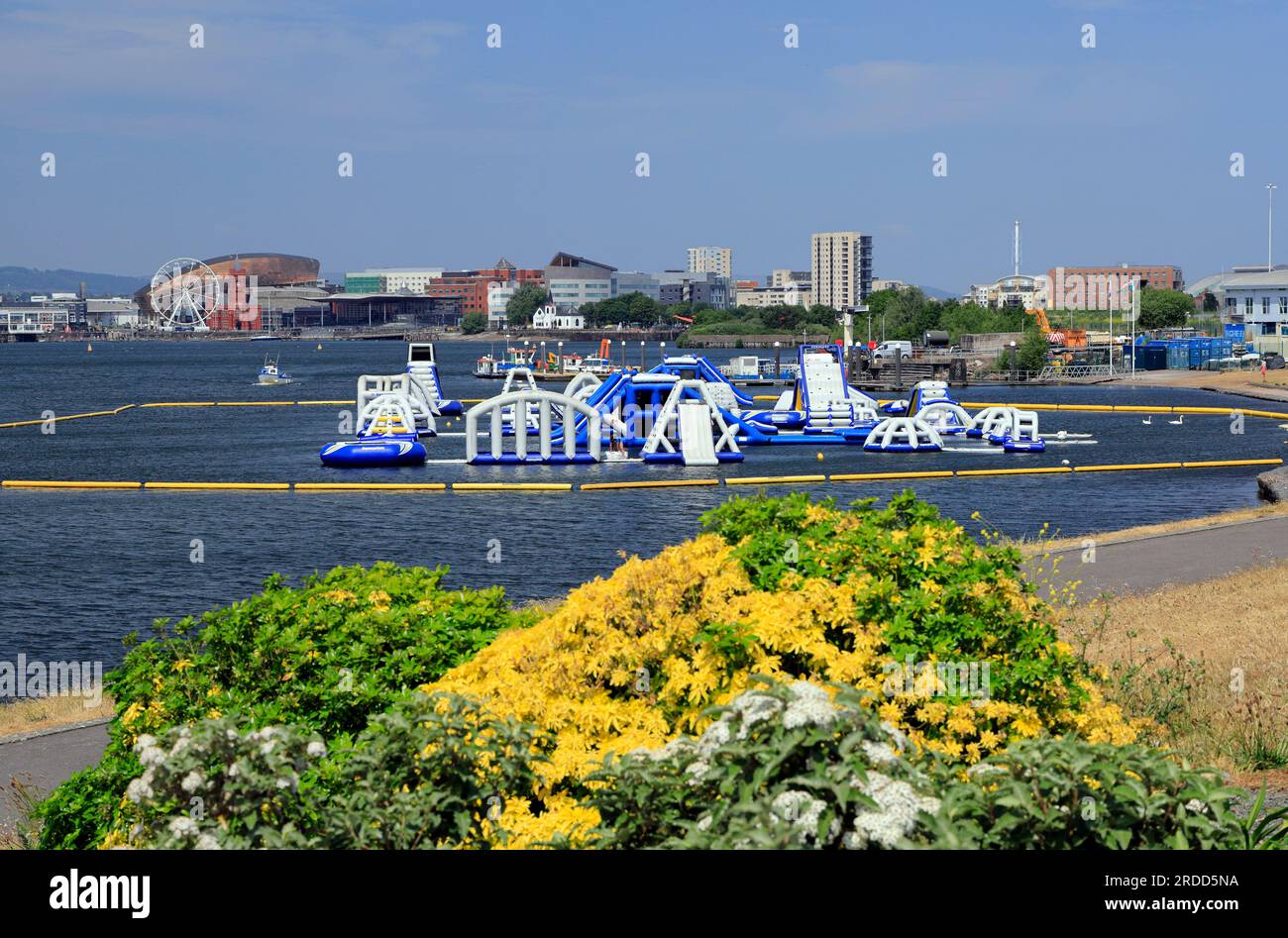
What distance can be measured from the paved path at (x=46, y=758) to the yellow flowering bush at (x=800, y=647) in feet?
21.1

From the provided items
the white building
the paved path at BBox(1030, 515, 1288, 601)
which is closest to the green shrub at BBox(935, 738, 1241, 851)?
the paved path at BBox(1030, 515, 1288, 601)

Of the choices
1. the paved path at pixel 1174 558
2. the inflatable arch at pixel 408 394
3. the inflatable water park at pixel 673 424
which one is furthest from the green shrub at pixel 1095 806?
the inflatable arch at pixel 408 394

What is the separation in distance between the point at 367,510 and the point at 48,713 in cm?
3147

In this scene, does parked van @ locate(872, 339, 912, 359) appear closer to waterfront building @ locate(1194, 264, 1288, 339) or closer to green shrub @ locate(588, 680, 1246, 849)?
waterfront building @ locate(1194, 264, 1288, 339)

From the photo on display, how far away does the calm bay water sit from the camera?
3659 centimetres

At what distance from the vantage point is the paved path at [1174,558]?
2427cm

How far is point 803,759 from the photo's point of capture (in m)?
6.48

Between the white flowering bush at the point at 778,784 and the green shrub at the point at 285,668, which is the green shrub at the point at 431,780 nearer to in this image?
the white flowering bush at the point at 778,784

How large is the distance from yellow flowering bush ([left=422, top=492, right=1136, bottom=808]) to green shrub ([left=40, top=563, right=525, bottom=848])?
108 cm

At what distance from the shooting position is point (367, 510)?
167 feet

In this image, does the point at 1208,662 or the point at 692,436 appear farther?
the point at 692,436

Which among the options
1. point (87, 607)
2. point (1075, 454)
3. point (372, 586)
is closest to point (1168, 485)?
point (1075, 454)

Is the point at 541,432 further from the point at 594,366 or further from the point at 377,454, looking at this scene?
the point at 594,366

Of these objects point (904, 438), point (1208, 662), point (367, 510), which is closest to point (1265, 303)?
point (904, 438)
